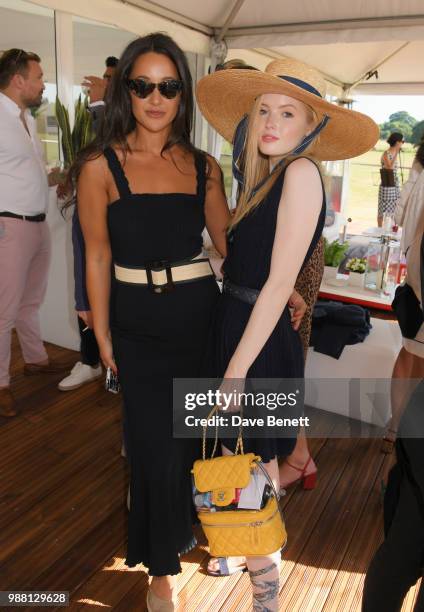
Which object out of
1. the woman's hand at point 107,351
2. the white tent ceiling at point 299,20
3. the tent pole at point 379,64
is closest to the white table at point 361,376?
the woman's hand at point 107,351

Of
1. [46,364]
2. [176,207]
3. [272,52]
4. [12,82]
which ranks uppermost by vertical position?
[272,52]

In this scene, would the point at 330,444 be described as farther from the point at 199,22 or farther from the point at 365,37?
the point at 199,22

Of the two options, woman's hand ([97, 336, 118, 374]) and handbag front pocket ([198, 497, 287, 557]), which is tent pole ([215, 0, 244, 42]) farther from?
handbag front pocket ([198, 497, 287, 557])

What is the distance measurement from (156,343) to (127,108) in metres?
0.76

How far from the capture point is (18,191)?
309 centimetres

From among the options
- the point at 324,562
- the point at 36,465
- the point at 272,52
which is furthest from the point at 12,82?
the point at 272,52

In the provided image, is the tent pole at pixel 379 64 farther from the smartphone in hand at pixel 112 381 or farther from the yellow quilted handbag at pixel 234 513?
the yellow quilted handbag at pixel 234 513

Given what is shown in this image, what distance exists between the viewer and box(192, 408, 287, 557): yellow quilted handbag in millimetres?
1466

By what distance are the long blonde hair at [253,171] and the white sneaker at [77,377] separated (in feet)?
7.54

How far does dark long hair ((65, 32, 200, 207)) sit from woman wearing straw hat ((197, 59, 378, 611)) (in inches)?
4.2

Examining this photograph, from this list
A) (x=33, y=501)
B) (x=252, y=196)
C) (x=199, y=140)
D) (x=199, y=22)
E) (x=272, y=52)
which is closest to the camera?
(x=252, y=196)

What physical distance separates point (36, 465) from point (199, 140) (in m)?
4.45

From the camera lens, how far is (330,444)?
3.00 m

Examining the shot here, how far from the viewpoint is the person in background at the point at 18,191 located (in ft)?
9.84
